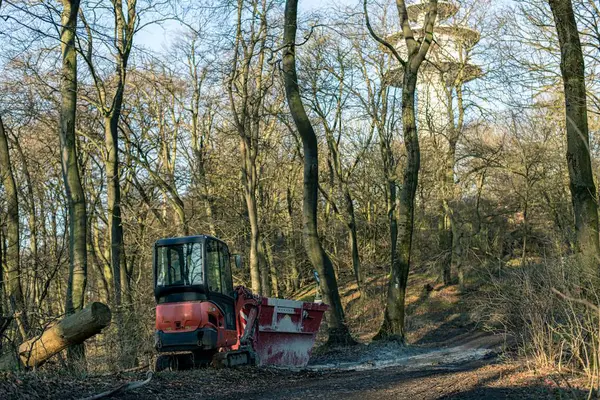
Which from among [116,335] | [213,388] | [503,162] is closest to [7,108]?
[116,335]

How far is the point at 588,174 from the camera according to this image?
38.8 ft

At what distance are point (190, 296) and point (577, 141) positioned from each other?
26.4 feet

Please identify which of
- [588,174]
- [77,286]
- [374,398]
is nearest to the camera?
[374,398]

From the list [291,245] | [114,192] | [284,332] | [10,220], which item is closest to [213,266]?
[284,332]

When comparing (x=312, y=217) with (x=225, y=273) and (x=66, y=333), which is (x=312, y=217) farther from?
(x=66, y=333)

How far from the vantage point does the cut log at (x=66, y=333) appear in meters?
10.8

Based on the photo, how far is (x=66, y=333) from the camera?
1088 cm

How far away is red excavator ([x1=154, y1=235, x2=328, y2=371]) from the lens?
1449cm

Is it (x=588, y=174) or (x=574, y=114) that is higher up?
(x=574, y=114)

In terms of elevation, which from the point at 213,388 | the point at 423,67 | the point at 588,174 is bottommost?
the point at 213,388

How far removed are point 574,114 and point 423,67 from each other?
19.7 meters

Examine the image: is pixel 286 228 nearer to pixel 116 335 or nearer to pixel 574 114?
pixel 116 335

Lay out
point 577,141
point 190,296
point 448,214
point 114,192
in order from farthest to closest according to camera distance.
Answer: point 448,214 < point 114,192 < point 190,296 < point 577,141

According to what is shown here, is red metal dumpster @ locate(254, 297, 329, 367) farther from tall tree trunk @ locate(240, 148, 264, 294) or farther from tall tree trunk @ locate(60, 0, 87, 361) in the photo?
tall tree trunk @ locate(240, 148, 264, 294)
